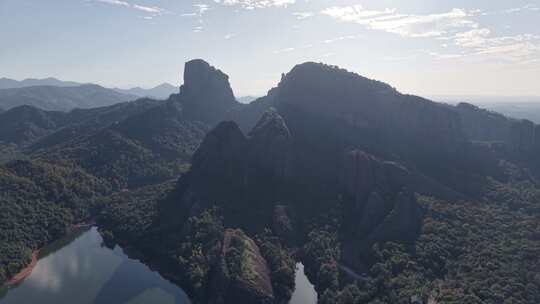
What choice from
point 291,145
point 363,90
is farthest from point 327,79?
point 291,145

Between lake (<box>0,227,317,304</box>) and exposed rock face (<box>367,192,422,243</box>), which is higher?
exposed rock face (<box>367,192,422,243</box>)

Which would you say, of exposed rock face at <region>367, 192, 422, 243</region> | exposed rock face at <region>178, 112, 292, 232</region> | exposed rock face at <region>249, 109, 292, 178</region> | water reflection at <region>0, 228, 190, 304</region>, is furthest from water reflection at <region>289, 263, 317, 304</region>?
exposed rock face at <region>249, 109, 292, 178</region>

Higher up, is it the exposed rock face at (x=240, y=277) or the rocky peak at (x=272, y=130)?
the rocky peak at (x=272, y=130)

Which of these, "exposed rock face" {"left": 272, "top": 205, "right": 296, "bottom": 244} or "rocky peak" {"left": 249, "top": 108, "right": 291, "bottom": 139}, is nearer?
"exposed rock face" {"left": 272, "top": 205, "right": 296, "bottom": 244}

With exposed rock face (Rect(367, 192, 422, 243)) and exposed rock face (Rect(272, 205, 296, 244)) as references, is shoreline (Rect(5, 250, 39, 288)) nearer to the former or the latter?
exposed rock face (Rect(272, 205, 296, 244))

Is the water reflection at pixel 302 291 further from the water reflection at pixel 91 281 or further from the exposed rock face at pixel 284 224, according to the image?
the water reflection at pixel 91 281

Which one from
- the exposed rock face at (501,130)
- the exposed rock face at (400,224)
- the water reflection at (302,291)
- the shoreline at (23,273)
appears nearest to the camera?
the water reflection at (302,291)

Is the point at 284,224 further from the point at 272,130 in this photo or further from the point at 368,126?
the point at 368,126

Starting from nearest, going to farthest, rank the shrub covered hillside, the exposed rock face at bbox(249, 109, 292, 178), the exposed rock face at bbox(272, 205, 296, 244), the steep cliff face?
the shrub covered hillside < the exposed rock face at bbox(272, 205, 296, 244) < the exposed rock face at bbox(249, 109, 292, 178) < the steep cliff face

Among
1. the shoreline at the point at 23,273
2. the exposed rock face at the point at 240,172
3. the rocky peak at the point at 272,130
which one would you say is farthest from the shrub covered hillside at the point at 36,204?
the rocky peak at the point at 272,130
